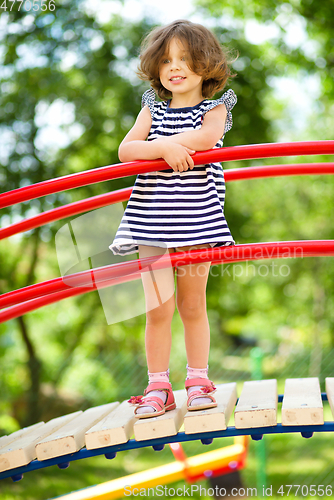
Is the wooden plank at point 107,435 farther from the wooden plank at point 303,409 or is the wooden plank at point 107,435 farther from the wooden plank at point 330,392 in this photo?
the wooden plank at point 330,392

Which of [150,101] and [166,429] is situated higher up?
[150,101]

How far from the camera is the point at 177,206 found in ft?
4.88

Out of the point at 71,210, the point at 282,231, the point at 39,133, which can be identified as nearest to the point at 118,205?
the point at 71,210

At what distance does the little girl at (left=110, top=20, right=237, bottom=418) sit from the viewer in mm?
1476

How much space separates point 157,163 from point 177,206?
155 millimetres

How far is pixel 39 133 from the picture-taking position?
5.03 m

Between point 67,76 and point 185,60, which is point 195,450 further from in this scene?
point 67,76

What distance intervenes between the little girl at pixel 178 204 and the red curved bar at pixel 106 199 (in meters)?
0.25

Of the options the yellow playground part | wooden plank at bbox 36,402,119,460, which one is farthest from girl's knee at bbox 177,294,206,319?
the yellow playground part

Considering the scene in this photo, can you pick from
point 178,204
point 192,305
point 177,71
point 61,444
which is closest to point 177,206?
point 178,204

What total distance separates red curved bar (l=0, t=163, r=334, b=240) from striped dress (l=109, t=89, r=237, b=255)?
26 centimetres

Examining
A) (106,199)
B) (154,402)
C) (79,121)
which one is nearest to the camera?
(154,402)

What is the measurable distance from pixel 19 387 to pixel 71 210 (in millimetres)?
4226

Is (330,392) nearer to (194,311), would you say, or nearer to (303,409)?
(303,409)
